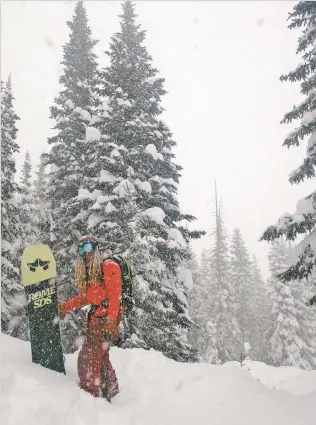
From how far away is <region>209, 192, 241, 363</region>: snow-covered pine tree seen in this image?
34.7m

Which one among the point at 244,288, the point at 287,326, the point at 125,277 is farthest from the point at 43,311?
the point at 244,288

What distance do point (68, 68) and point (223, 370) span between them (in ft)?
54.6

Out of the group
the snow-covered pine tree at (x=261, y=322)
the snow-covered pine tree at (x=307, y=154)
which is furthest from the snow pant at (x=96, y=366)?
the snow-covered pine tree at (x=261, y=322)

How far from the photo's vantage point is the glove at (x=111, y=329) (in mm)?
5322

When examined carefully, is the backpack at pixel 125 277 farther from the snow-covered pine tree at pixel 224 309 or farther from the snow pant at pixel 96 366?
the snow-covered pine tree at pixel 224 309

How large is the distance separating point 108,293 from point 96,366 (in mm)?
1049

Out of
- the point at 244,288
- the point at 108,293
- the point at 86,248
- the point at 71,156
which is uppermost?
the point at 71,156

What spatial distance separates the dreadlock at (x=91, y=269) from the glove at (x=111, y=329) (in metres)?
0.69

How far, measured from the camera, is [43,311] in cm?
569

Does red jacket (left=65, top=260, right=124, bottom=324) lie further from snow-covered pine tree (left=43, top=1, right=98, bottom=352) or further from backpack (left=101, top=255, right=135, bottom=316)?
snow-covered pine tree (left=43, top=1, right=98, bottom=352)

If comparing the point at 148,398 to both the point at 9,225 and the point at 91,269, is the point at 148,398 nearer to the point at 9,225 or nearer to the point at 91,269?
the point at 91,269

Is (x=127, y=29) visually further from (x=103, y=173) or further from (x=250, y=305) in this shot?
(x=250, y=305)

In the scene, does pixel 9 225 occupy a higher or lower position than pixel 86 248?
higher

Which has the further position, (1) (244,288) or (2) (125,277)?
(1) (244,288)
